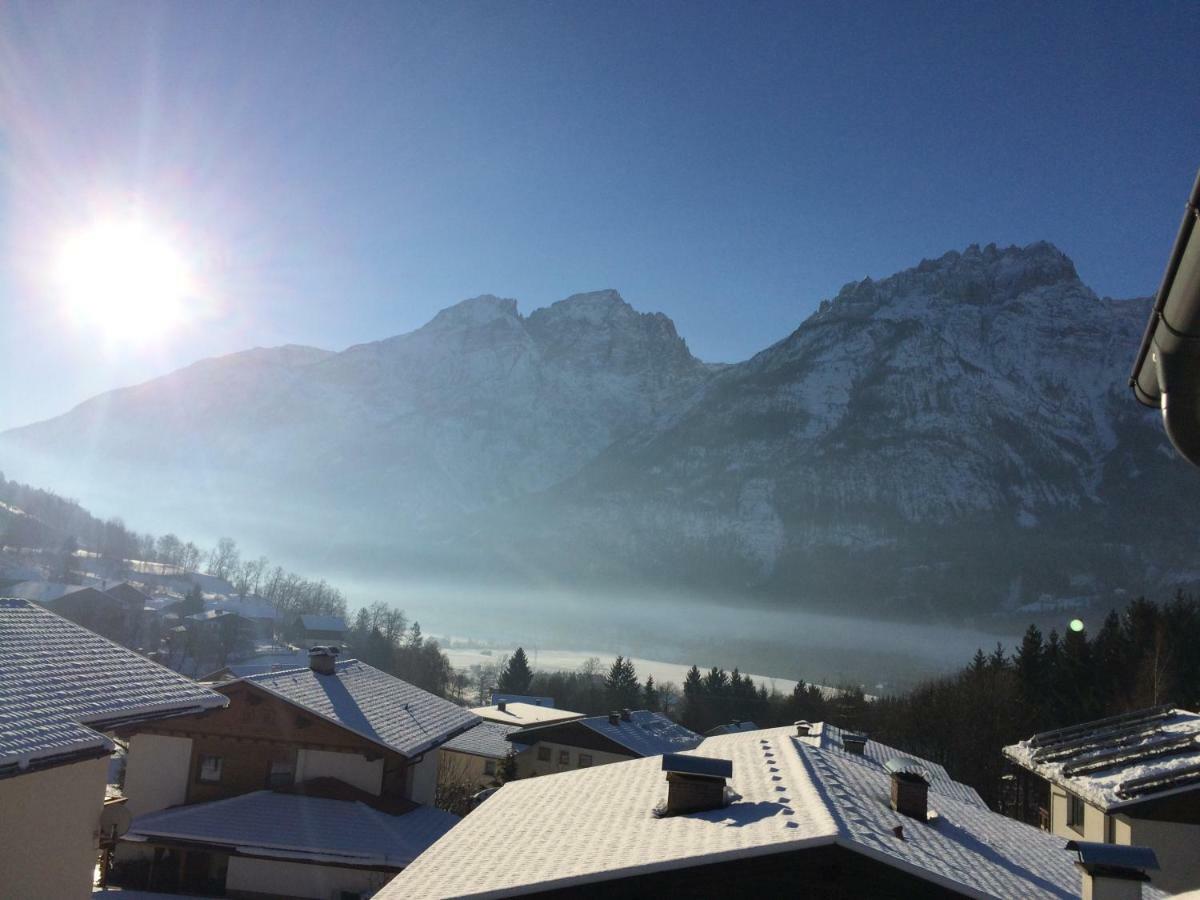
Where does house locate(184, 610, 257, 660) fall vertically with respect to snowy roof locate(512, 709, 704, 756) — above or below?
below

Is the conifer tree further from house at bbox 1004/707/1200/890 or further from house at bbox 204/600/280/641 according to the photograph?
house at bbox 1004/707/1200/890

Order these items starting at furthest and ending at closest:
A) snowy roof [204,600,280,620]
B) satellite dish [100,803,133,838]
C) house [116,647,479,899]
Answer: snowy roof [204,600,280,620]
house [116,647,479,899]
satellite dish [100,803,133,838]

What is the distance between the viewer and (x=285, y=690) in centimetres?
2119

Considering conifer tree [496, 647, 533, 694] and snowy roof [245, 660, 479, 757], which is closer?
snowy roof [245, 660, 479, 757]

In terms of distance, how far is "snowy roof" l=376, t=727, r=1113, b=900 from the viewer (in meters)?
7.71

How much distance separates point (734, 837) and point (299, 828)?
44.9ft

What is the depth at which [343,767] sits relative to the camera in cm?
2059

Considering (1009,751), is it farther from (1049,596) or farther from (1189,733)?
(1049,596)

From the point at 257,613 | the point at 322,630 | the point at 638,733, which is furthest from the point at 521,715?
the point at 257,613

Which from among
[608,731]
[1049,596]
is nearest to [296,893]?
[608,731]

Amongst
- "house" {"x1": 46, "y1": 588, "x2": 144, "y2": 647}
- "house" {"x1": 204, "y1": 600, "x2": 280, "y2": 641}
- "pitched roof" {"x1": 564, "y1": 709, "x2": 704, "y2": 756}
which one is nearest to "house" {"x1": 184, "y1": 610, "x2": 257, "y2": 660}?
"house" {"x1": 204, "y1": 600, "x2": 280, "y2": 641}

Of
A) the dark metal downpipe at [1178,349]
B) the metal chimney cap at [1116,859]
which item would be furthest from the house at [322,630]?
the dark metal downpipe at [1178,349]

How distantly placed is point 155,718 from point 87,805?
837 mm

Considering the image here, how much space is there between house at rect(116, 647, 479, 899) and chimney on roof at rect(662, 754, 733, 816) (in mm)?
10259
